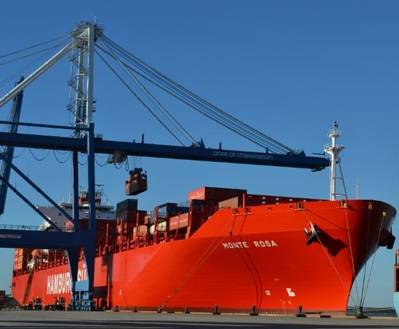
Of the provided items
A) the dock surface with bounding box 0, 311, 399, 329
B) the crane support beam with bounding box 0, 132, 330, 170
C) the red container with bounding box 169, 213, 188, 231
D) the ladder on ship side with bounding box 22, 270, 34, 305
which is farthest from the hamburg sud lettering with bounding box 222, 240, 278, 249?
the ladder on ship side with bounding box 22, 270, 34, 305

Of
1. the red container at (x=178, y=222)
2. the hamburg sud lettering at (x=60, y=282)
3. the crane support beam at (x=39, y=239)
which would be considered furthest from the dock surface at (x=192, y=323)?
the hamburg sud lettering at (x=60, y=282)

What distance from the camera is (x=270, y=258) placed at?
2944cm

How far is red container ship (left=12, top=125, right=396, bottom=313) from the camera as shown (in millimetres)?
28047

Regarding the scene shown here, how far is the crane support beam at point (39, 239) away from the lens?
38.7 meters

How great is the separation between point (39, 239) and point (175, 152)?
29.7 ft

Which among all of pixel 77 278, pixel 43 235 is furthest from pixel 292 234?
pixel 77 278

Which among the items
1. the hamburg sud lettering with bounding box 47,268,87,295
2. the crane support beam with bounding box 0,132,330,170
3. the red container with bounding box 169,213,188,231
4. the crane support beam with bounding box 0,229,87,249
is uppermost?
the crane support beam with bounding box 0,132,330,170

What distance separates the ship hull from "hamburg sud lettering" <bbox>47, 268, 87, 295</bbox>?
46.1 feet

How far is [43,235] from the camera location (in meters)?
38.9

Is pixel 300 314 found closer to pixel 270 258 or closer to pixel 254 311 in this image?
pixel 254 311

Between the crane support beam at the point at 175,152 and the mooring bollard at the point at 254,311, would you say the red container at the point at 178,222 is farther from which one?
the mooring bollard at the point at 254,311

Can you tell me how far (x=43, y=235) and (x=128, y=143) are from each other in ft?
23.2

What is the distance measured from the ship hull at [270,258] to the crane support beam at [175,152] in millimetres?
5649

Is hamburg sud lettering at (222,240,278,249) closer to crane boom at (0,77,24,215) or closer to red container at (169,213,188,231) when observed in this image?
red container at (169,213,188,231)
